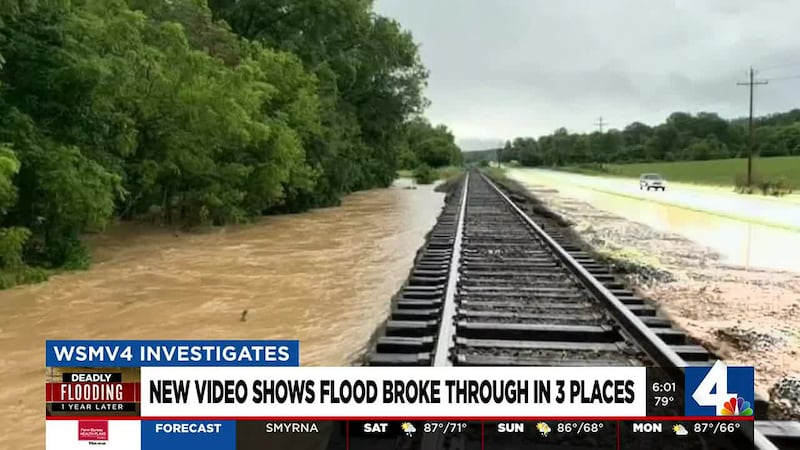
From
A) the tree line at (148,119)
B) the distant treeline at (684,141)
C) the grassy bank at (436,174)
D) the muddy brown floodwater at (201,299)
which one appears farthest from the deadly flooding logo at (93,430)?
the distant treeline at (684,141)

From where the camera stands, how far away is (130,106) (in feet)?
47.9

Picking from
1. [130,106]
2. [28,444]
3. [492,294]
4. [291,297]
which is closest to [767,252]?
[492,294]

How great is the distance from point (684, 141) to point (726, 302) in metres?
157

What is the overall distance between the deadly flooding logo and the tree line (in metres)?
7.18

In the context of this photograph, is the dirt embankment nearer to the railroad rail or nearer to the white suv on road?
the railroad rail

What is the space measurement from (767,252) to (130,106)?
14.2 metres

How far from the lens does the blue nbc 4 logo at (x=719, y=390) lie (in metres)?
3.75

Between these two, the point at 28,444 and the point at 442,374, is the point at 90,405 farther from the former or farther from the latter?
the point at 442,374

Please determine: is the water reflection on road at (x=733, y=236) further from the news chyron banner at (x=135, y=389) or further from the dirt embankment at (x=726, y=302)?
the news chyron banner at (x=135, y=389)

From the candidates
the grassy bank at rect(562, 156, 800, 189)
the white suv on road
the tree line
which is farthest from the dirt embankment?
the white suv on road

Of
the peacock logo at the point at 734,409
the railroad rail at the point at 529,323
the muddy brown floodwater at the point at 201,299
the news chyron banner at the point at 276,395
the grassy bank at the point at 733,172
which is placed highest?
the grassy bank at the point at 733,172

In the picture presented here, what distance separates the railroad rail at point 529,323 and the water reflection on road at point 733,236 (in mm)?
4894

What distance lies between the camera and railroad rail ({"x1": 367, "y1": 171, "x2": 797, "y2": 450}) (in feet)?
18.4

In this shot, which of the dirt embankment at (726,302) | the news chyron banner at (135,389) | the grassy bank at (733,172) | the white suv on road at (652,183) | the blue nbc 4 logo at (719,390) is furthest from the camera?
the grassy bank at (733,172)
